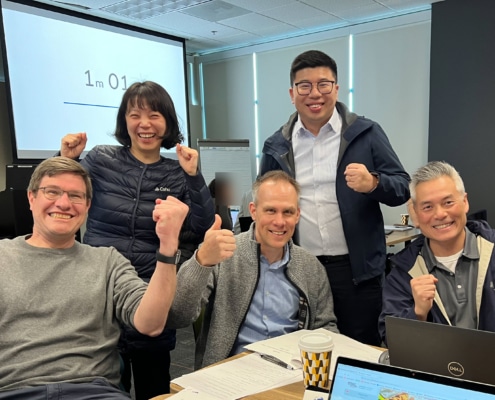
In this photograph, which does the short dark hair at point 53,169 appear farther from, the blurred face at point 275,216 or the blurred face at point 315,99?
the blurred face at point 315,99

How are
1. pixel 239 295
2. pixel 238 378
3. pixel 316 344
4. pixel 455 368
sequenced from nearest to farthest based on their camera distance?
1. pixel 455 368
2. pixel 316 344
3. pixel 238 378
4. pixel 239 295

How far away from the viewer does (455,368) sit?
112 cm

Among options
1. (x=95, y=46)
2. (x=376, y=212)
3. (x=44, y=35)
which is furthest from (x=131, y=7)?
(x=376, y=212)

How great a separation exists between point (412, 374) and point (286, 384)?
1.38 ft

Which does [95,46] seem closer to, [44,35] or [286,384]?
[44,35]

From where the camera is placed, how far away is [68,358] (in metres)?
1.47

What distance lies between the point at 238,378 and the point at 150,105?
3.71 ft

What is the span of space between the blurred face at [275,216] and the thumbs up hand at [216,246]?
Result: 37cm

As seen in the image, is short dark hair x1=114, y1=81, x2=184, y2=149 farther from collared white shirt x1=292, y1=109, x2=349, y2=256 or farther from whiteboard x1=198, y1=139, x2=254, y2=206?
whiteboard x1=198, y1=139, x2=254, y2=206

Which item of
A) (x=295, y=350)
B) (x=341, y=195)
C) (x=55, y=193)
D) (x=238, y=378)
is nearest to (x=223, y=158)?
(x=341, y=195)

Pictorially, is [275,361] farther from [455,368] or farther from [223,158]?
[223,158]

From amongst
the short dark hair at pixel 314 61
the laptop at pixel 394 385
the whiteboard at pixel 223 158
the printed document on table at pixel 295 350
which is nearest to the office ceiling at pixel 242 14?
the whiteboard at pixel 223 158

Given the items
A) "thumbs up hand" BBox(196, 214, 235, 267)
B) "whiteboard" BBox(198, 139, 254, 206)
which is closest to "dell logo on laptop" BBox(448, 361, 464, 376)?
"thumbs up hand" BBox(196, 214, 235, 267)

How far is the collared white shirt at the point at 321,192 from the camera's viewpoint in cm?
211
